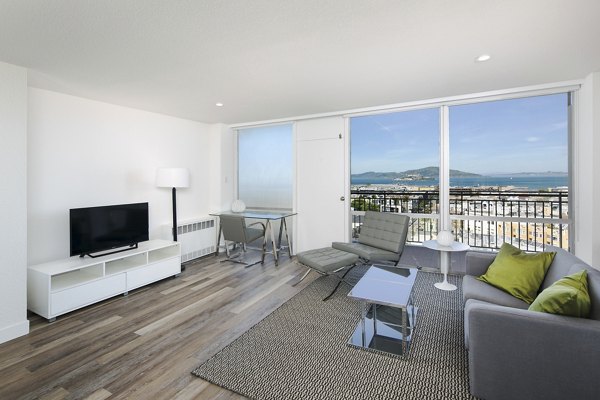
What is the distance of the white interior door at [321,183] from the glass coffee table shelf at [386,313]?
1767mm

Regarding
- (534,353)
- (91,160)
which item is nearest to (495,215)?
(534,353)

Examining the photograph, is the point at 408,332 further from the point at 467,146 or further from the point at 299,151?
the point at 299,151

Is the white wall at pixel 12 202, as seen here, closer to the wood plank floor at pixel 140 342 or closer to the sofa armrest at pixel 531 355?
the wood plank floor at pixel 140 342

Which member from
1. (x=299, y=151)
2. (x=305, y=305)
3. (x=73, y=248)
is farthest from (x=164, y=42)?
(x=299, y=151)

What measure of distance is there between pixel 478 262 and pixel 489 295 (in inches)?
23.8

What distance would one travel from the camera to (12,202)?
259cm

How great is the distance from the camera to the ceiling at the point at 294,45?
1.82 m

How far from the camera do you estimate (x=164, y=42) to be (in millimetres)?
2203

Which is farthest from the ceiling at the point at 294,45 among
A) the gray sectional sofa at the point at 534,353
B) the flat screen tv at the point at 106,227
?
the gray sectional sofa at the point at 534,353

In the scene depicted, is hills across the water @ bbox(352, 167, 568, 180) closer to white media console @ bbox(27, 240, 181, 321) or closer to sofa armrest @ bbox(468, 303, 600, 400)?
sofa armrest @ bbox(468, 303, 600, 400)

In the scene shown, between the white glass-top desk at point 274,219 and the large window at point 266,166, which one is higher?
the large window at point 266,166

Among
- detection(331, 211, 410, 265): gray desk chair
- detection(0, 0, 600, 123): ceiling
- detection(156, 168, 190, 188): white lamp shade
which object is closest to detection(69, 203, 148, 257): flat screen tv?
detection(156, 168, 190, 188): white lamp shade

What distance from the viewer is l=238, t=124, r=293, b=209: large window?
525cm

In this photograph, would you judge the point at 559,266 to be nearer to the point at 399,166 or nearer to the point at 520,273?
the point at 520,273
